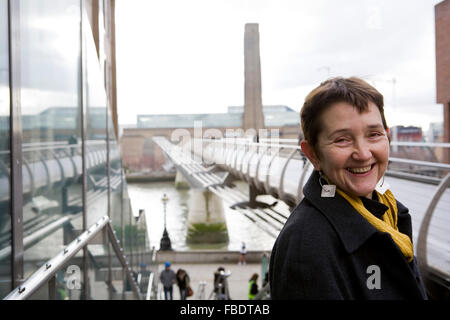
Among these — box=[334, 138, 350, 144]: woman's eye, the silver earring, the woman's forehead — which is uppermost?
the woman's forehead

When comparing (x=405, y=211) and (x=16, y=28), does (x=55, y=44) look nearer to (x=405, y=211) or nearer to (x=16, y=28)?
(x=16, y=28)

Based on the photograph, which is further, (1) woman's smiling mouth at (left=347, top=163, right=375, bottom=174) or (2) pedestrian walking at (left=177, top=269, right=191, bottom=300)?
(2) pedestrian walking at (left=177, top=269, right=191, bottom=300)

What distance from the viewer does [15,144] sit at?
5.37ft

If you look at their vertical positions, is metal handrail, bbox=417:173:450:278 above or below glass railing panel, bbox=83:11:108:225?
below

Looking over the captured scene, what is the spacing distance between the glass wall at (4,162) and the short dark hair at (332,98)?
1105 mm

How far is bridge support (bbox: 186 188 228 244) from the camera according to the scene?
2103cm

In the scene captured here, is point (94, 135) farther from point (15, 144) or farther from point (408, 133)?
point (408, 133)

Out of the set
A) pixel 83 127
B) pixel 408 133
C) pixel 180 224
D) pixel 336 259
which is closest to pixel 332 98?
pixel 336 259

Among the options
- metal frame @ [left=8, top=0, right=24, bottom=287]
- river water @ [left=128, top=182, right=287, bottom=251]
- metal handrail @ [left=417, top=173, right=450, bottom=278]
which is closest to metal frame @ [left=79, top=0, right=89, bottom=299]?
metal frame @ [left=8, top=0, right=24, bottom=287]

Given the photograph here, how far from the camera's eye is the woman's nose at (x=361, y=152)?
2.52 ft

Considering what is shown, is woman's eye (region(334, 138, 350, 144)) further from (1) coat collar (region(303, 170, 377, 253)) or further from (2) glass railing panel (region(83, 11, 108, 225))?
(2) glass railing panel (region(83, 11, 108, 225))

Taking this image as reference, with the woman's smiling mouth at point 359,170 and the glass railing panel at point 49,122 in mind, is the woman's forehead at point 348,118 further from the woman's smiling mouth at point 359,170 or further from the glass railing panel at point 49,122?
the glass railing panel at point 49,122
